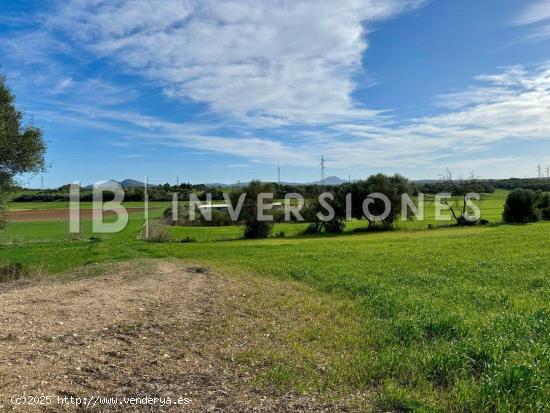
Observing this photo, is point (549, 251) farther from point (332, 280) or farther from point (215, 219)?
point (215, 219)

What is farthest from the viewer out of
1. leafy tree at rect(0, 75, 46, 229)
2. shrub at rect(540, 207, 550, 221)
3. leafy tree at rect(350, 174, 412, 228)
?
shrub at rect(540, 207, 550, 221)

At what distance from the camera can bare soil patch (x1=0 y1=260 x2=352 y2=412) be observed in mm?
5258

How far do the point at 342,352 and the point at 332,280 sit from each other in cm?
773

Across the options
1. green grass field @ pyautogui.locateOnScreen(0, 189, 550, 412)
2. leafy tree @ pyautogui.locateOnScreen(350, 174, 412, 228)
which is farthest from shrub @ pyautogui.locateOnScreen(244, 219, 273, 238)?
green grass field @ pyautogui.locateOnScreen(0, 189, 550, 412)

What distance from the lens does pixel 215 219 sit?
222 feet

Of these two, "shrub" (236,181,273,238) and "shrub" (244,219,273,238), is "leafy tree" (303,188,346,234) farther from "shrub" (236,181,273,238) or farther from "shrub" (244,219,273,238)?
"shrub" (236,181,273,238)

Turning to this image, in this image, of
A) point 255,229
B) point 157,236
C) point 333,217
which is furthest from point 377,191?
point 157,236

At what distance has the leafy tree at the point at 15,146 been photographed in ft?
54.3

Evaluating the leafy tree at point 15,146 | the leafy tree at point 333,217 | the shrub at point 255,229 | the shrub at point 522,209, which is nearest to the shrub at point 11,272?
the leafy tree at point 15,146

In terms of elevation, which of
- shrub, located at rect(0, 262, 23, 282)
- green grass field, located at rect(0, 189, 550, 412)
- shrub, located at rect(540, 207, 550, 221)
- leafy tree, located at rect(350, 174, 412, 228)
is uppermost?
leafy tree, located at rect(350, 174, 412, 228)

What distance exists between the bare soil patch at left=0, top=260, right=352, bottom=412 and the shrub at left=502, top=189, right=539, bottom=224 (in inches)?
2169

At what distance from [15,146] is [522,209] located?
5805 centimetres

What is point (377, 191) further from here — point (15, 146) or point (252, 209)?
point (15, 146)

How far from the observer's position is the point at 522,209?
2192 inches
